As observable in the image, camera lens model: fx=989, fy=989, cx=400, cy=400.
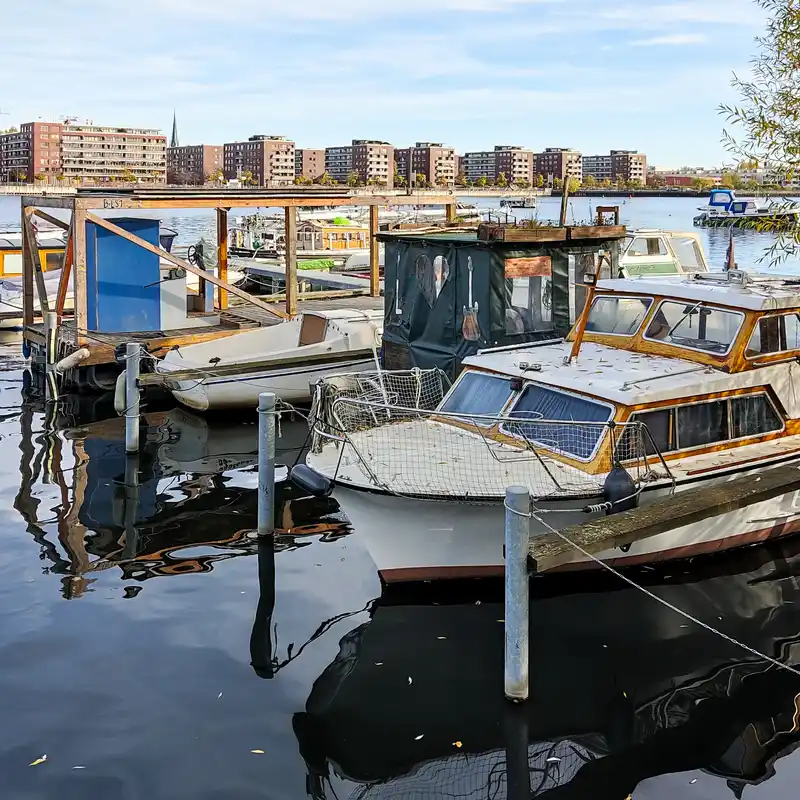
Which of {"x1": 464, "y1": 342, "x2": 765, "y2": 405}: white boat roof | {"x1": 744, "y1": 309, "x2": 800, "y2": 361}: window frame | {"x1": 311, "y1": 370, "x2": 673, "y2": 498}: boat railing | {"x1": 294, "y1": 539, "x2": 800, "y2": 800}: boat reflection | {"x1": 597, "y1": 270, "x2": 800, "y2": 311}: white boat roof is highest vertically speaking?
{"x1": 597, "y1": 270, "x2": 800, "y2": 311}: white boat roof

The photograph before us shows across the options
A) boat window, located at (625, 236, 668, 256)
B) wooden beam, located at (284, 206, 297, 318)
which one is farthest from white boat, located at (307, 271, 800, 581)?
boat window, located at (625, 236, 668, 256)

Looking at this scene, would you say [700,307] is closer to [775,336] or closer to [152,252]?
[775,336]

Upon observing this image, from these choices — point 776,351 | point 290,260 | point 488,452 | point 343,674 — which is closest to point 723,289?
point 776,351

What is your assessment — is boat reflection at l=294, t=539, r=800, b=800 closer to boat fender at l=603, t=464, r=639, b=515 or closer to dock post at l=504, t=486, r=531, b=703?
dock post at l=504, t=486, r=531, b=703

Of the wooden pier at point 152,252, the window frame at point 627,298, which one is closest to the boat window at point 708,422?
the window frame at point 627,298

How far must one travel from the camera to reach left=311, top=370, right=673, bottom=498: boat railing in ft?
33.2

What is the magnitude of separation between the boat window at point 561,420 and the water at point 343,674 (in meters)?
1.56

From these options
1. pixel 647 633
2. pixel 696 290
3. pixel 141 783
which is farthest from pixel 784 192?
pixel 141 783

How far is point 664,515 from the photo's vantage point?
370 inches

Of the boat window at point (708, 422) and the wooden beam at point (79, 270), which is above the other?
the wooden beam at point (79, 270)

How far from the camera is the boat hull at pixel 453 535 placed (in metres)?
10.0

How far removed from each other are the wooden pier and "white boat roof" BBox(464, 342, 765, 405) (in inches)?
372

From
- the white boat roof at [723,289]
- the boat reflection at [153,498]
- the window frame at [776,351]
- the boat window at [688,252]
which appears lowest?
the boat reflection at [153,498]

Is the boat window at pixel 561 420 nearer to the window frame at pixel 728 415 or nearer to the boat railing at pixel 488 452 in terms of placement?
the boat railing at pixel 488 452
